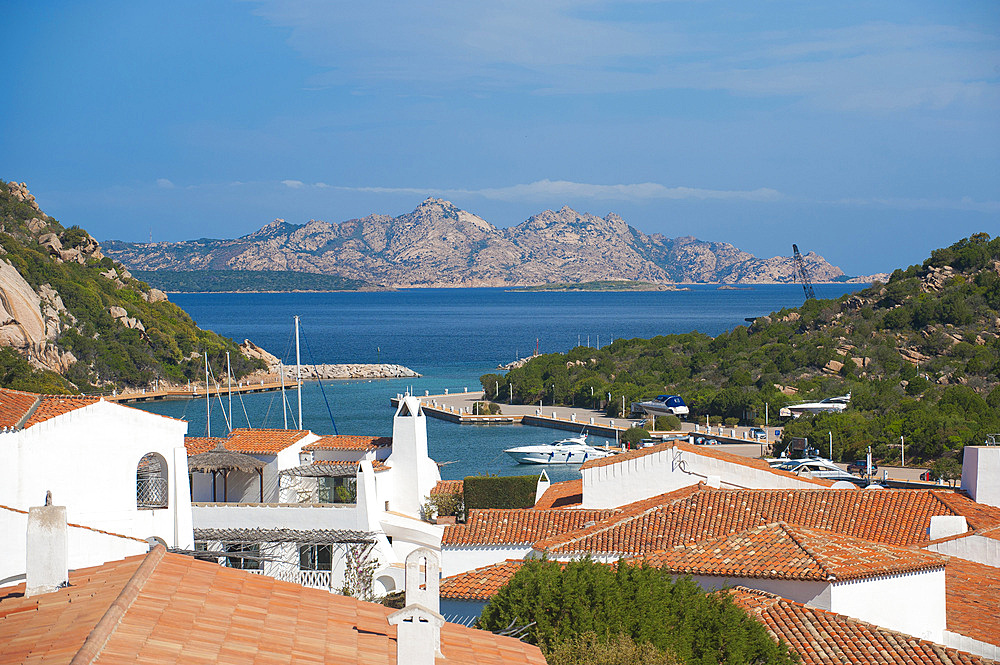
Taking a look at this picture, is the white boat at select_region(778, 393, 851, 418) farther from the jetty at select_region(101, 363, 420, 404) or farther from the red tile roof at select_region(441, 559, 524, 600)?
the red tile roof at select_region(441, 559, 524, 600)

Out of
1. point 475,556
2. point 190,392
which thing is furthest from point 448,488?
point 190,392

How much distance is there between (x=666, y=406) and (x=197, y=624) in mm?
57183

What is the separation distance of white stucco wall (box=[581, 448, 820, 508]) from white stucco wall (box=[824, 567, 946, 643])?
8030mm

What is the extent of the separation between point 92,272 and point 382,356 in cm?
3478

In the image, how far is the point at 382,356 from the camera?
12531cm

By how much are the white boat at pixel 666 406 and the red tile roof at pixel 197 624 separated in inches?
2128

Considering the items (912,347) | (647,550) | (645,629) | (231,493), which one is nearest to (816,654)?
(645,629)

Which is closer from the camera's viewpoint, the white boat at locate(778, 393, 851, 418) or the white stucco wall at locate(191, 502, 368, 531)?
the white stucco wall at locate(191, 502, 368, 531)

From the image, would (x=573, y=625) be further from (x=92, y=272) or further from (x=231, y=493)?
(x=92, y=272)

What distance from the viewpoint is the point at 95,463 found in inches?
583

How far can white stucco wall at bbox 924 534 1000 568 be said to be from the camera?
52.5 feet

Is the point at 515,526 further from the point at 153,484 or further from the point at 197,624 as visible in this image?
the point at 197,624

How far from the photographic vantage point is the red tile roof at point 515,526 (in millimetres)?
17641

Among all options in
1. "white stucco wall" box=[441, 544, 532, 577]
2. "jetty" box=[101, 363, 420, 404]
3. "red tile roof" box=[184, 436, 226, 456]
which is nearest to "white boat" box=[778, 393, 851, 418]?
"red tile roof" box=[184, 436, 226, 456]
